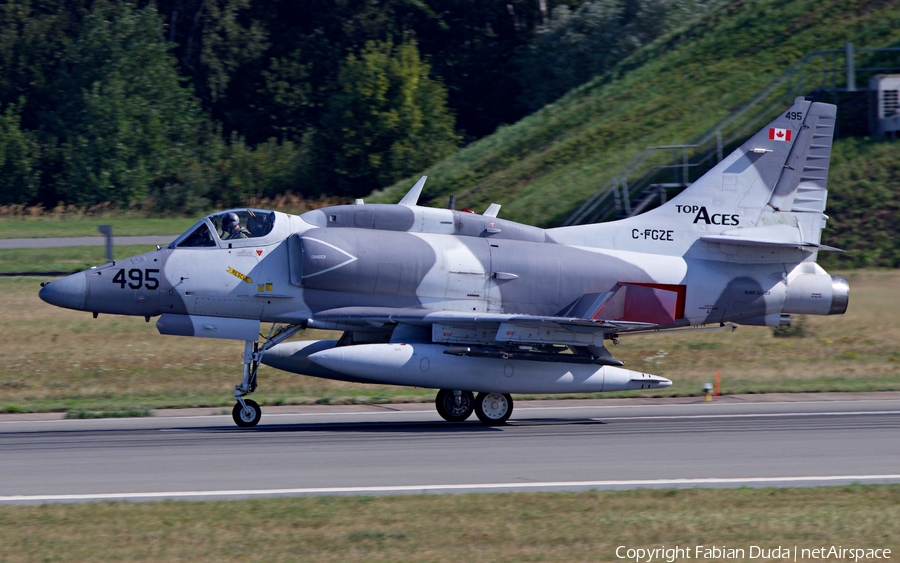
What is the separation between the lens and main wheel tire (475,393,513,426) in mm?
15062

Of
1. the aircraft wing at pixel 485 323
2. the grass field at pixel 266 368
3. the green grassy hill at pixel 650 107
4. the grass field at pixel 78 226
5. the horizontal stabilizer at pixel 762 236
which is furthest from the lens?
the grass field at pixel 78 226

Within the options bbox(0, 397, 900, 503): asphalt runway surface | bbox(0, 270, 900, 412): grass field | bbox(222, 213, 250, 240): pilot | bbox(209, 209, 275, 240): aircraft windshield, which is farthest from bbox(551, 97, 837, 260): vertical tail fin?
bbox(222, 213, 250, 240): pilot

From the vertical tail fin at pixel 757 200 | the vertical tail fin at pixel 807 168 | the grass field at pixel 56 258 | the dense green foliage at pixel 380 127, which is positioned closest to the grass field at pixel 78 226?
the grass field at pixel 56 258

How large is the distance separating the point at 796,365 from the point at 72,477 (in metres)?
15.6

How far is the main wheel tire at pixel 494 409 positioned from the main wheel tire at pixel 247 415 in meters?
3.18

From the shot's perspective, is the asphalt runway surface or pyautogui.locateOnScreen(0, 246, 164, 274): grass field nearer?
the asphalt runway surface

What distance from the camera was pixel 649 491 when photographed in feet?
33.0

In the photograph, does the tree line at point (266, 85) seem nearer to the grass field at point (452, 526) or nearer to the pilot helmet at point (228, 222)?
the pilot helmet at point (228, 222)

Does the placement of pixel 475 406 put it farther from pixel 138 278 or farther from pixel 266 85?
pixel 266 85

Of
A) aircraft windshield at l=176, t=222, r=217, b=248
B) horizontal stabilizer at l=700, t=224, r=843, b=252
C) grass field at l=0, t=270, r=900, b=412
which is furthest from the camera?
grass field at l=0, t=270, r=900, b=412

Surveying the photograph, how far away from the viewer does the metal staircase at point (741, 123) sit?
3238 centimetres

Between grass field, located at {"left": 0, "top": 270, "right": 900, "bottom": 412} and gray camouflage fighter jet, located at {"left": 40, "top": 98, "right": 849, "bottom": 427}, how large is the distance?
9.70ft

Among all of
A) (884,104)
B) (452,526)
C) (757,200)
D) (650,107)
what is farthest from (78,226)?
(452,526)

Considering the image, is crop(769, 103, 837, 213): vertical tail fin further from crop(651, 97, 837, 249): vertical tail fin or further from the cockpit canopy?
the cockpit canopy
